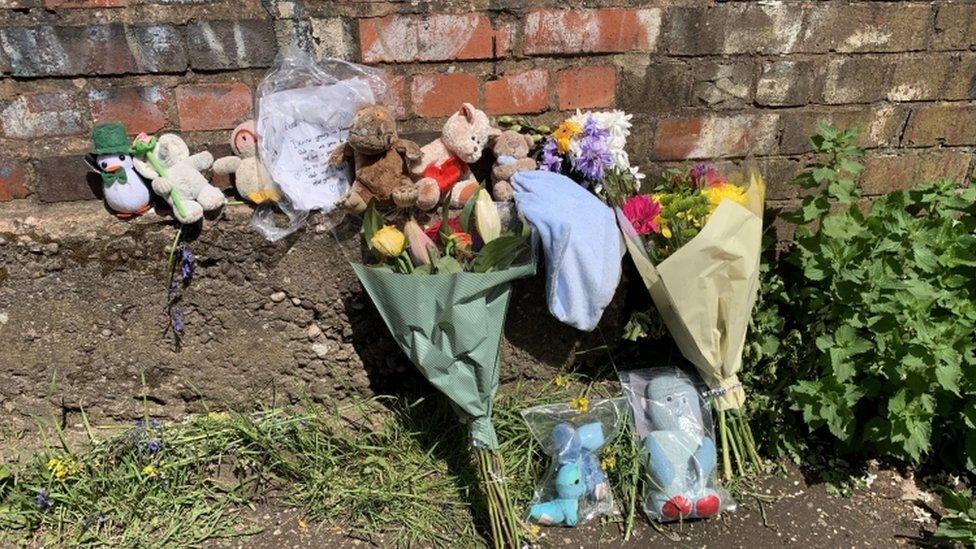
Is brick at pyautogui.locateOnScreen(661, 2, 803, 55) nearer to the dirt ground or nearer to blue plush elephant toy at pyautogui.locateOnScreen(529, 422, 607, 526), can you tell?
blue plush elephant toy at pyautogui.locateOnScreen(529, 422, 607, 526)

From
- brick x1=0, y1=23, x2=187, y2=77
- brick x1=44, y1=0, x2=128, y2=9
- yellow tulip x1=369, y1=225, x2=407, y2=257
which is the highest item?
brick x1=44, y1=0, x2=128, y2=9

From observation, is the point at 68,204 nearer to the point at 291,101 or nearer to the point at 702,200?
the point at 291,101

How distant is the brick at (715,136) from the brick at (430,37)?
578mm

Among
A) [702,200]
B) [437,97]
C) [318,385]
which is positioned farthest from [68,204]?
[702,200]

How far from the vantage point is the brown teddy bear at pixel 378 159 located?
6.16ft

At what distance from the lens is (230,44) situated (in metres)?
1.89

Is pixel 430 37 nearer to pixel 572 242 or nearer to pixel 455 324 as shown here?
pixel 572 242

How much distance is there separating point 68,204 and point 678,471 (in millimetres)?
1838

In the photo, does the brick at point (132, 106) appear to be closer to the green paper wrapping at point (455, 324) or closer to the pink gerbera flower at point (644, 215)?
the green paper wrapping at point (455, 324)

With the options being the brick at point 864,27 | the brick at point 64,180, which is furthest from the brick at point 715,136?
the brick at point 64,180

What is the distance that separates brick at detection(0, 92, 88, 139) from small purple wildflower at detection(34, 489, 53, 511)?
964mm

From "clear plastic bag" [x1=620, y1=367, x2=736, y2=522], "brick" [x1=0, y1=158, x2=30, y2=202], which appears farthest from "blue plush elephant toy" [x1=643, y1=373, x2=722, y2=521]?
"brick" [x1=0, y1=158, x2=30, y2=202]

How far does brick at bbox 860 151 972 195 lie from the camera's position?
7.80 ft

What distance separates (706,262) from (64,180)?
1.74 meters
